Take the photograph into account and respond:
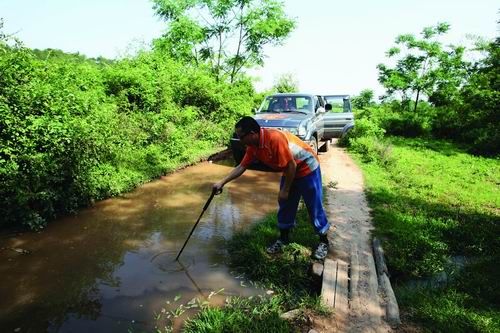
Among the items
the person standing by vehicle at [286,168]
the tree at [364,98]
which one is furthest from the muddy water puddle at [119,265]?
the tree at [364,98]

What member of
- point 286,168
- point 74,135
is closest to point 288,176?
point 286,168

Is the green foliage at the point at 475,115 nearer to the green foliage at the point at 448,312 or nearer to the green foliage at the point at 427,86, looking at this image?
the green foliage at the point at 427,86

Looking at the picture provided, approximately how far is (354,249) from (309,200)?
1.09 meters

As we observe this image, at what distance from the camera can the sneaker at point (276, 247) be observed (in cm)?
489

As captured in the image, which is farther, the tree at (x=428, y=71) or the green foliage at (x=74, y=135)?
the tree at (x=428, y=71)

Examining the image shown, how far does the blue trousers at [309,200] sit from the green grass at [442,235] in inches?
44.5

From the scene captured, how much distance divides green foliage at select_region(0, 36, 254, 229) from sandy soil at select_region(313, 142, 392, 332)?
418cm

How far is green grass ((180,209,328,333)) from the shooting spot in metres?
3.35

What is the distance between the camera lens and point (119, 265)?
470 cm

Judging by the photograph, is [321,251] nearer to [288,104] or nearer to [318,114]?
[318,114]

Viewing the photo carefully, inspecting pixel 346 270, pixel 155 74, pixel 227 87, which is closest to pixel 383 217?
pixel 346 270

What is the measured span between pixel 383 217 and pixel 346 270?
89.9 inches

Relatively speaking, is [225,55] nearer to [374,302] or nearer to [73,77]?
[73,77]

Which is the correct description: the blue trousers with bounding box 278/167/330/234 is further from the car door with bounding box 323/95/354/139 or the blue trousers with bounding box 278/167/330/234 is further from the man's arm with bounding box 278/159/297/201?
the car door with bounding box 323/95/354/139
